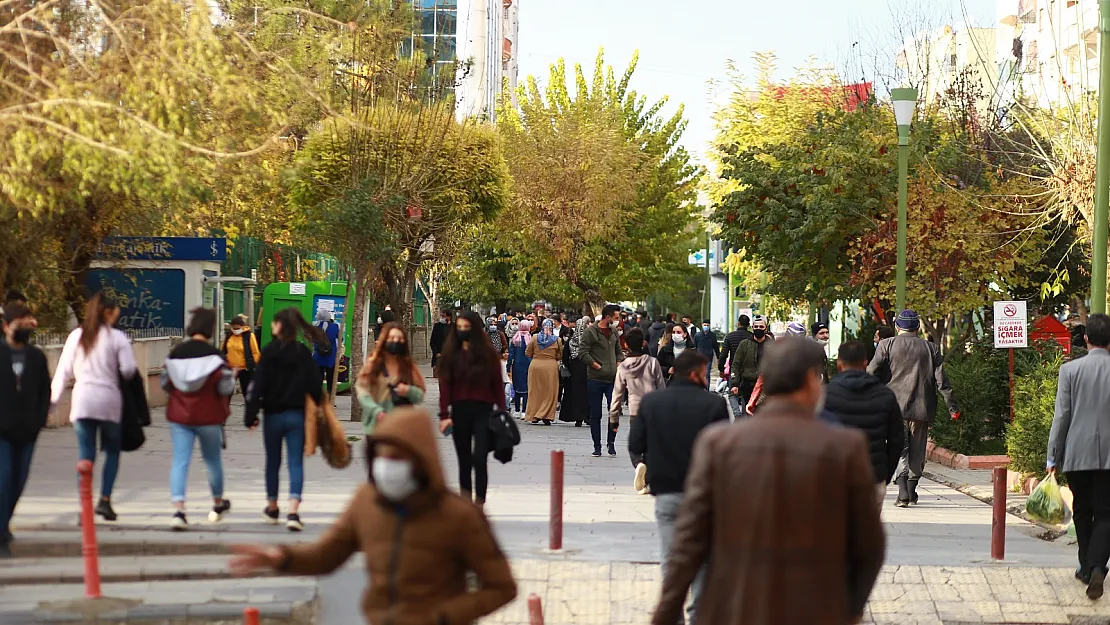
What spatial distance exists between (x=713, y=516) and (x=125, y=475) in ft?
34.0

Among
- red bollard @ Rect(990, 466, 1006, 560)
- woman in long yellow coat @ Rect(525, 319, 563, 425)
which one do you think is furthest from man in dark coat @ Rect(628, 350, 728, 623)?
woman in long yellow coat @ Rect(525, 319, 563, 425)

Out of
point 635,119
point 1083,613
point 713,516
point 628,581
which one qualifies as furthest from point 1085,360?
point 635,119

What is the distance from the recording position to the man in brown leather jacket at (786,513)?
13.4 feet

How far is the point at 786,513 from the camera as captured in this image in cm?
410

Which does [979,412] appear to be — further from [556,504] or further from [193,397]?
[193,397]

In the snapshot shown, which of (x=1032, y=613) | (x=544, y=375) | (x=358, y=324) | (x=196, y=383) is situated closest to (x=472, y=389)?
(x=196, y=383)

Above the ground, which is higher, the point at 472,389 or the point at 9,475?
the point at 472,389

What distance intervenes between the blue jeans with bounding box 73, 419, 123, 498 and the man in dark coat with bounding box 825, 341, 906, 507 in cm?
492

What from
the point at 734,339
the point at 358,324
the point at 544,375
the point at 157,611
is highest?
the point at 358,324

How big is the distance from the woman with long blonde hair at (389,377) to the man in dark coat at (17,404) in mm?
2211

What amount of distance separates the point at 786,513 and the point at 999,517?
6.50 m

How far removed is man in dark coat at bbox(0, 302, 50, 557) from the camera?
962cm

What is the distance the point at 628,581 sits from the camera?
939 cm

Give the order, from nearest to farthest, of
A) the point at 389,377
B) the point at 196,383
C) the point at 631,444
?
the point at 631,444 < the point at 196,383 < the point at 389,377
